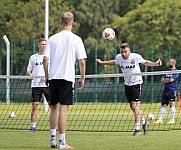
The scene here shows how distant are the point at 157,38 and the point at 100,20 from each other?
46.5 ft

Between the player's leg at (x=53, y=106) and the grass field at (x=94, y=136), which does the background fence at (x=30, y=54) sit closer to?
the grass field at (x=94, y=136)

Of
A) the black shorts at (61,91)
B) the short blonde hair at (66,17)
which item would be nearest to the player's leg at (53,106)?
the black shorts at (61,91)

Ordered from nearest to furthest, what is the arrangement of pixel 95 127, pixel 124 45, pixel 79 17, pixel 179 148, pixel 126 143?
pixel 179 148 → pixel 126 143 → pixel 124 45 → pixel 95 127 → pixel 79 17

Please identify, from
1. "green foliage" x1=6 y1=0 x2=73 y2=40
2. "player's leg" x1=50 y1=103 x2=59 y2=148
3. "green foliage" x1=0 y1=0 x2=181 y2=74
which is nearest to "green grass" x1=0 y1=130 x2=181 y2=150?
"player's leg" x1=50 y1=103 x2=59 y2=148

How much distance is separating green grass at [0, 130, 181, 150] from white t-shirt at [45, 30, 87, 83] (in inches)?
51.1

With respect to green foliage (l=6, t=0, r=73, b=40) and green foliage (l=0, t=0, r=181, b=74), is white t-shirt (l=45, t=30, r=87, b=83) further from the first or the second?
green foliage (l=6, t=0, r=73, b=40)

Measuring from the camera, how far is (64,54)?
13.2 metres

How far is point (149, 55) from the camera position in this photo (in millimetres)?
39344

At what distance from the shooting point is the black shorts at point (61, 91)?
13172 millimetres

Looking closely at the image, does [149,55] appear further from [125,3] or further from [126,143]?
[125,3]

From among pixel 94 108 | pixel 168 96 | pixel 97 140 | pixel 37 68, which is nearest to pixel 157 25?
pixel 94 108

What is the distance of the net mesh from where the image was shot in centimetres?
1917

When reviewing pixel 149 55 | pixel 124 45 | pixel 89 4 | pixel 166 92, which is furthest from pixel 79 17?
pixel 124 45

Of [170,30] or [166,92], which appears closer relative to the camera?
[166,92]
